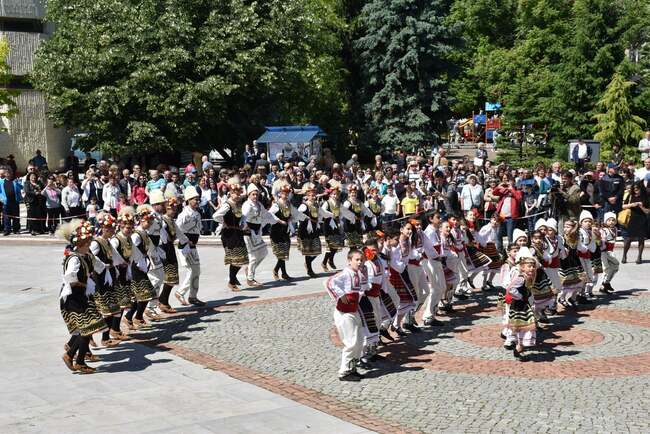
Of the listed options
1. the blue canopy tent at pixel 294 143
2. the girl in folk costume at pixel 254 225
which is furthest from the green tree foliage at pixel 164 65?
the girl in folk costume at pixel 254 225

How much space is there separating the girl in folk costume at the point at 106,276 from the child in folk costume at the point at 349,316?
348 centimetres

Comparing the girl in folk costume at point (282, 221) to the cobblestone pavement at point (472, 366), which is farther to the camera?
the girl in folk costume at point (282, 221)

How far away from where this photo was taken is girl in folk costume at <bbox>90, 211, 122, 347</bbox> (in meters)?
12.8

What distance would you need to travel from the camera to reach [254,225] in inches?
685

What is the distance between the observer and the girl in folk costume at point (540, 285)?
13.4m

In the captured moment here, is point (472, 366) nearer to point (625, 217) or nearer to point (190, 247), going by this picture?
point (190, 247)

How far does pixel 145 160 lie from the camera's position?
3562 cm

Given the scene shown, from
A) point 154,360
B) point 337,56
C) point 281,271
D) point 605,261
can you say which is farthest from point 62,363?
point 337,56

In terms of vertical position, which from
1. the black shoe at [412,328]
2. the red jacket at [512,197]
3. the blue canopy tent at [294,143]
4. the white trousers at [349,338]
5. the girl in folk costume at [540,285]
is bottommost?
the black shoe at [412,328]

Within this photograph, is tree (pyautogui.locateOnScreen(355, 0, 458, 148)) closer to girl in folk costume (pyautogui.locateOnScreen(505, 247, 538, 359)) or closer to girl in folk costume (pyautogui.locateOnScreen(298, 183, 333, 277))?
girl in folk costume (pyautogui.locateOnScreen(298, 183, 333, 277))

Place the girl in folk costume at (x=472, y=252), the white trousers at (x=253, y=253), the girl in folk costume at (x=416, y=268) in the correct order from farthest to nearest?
1. the white trousers at (x=253, y=253)
2. the girl in folk costume at (x=472, y=252)
3. the girl in folk costume at (x=416, y=268)

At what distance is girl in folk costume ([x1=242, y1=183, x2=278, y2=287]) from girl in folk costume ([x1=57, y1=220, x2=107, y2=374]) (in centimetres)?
550

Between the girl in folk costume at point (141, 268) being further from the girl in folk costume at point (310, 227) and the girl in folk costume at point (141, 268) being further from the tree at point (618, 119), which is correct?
the tree at point (618, 119)

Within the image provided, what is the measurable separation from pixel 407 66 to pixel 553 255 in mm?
24862
